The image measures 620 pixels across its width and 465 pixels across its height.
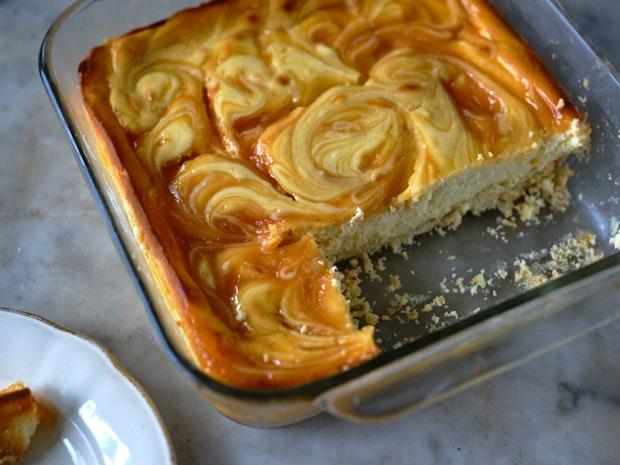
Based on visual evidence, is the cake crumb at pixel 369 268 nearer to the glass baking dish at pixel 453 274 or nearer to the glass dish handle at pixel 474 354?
Result: the glass baking dish at pixel 453 274

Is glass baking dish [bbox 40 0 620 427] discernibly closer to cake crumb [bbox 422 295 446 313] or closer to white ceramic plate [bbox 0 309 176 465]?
cake crumb [bbox 422 295 446 313]

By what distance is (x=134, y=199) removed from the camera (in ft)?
7.94

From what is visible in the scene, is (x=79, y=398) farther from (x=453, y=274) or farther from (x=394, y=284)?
(x=453, y=274)

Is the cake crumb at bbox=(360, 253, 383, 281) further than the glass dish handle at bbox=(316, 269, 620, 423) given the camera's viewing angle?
Yes

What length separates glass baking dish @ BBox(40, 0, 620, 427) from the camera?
204 cm

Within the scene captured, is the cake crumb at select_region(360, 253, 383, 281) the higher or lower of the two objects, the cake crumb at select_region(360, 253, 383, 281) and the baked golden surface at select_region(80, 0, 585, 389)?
the lower

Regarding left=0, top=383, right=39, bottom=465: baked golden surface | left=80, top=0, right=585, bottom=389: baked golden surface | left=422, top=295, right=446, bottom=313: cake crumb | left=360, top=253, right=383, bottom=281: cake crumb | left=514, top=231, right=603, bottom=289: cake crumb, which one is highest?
left=80, top=0, right=585, bottom=389: baked golden surface

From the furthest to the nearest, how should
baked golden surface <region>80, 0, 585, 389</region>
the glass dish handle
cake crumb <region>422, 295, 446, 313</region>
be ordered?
cake crumb <region>422, 295, 446, 313</region>
baked golden surface <region>80, 0, 585, 389</region>
the glass dish handle

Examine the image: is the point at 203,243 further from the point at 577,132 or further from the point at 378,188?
the point at 577,132

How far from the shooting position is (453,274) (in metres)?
2.77

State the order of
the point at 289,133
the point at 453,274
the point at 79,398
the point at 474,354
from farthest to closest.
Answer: the point at 453,274
the point at 289,133
the point at 79,398
the point at 474,354

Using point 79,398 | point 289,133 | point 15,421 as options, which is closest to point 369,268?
point 289,133

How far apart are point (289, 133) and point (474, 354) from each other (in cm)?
92

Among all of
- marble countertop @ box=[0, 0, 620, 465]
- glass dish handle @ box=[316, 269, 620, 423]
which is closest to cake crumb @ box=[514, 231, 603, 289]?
marble countertop @ box=[0, 0, 620, 465]
